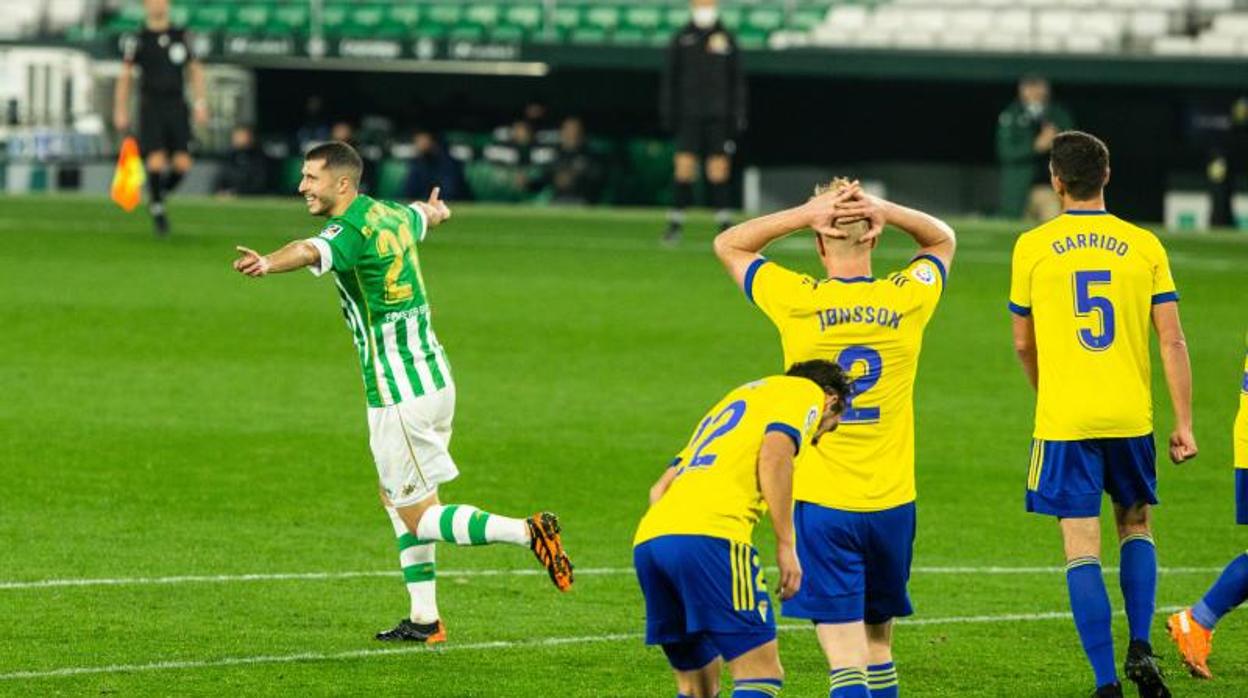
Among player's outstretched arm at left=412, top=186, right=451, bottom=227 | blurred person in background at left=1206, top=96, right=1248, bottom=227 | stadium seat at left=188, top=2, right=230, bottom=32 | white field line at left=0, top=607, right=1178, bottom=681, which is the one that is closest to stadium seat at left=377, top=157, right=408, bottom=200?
stadium seat at left=188, top=2, right=230, bottom=32

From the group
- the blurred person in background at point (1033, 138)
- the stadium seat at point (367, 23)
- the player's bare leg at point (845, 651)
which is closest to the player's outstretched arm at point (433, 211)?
the player's bare leg at point (845, 651)

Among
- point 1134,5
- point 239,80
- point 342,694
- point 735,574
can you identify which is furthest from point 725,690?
point 239,80

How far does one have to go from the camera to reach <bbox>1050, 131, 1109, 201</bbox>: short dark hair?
7422mm

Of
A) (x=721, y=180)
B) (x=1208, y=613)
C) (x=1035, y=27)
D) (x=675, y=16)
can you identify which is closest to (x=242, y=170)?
(x=675, y=16)

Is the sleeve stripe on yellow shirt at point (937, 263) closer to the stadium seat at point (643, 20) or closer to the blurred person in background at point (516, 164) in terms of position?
the stadium seat at point (643, 20)

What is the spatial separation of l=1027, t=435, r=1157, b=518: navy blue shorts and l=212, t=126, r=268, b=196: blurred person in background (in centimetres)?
2506

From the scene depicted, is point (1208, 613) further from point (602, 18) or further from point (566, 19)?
point (566, 19)

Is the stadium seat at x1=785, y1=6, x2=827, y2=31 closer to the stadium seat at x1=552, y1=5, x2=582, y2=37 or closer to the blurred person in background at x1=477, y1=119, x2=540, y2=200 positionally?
the stadium seat at x1=552, y1=5, x2=582, y2=37

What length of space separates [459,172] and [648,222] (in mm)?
5944

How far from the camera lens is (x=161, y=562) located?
32.4ft

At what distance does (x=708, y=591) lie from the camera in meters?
6.01

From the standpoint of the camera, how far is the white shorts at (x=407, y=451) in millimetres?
8453

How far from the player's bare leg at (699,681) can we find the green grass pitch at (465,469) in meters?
1.50

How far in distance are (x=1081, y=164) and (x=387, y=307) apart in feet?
8.11
